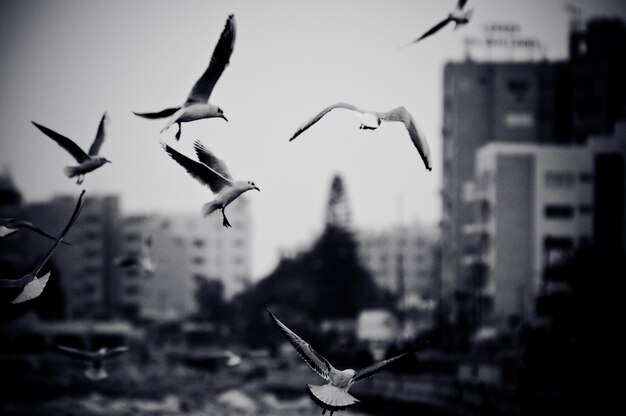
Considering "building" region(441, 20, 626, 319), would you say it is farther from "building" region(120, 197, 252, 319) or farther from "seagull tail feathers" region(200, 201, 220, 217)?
"seagull tail feathers" region(200, 201, 220, 217)

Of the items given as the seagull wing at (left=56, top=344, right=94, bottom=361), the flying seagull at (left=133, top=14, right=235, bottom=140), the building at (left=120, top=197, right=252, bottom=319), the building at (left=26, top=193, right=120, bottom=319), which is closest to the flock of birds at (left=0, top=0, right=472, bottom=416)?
the flying seagull at (left=133, top=14, right=235, bottom=140)

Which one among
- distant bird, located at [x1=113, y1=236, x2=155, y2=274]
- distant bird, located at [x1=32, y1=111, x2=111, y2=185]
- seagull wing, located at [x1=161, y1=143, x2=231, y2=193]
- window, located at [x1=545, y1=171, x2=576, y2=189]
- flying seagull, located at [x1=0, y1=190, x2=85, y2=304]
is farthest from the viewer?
window, located at [x1=545, y1=171, x2=576, y2=189]

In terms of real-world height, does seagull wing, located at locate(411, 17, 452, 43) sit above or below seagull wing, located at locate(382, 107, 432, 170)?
above

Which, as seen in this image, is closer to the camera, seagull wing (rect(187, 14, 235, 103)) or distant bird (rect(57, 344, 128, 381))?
seagull wing (rect(187, 14, 235, 103))

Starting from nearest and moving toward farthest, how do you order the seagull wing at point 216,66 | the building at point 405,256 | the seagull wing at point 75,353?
the seagull wing at point 216,66, the seagull wing at point 75,353, the building at point 405,256

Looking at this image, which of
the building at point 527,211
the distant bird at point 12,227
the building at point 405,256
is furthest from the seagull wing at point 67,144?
the building at point 405,256

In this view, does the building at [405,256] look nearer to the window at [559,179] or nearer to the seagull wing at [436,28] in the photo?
the window at [559,179]

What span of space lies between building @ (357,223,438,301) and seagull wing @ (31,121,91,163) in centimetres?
12605

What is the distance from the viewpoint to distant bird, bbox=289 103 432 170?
34.4 feet

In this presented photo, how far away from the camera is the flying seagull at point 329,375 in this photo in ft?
36.2

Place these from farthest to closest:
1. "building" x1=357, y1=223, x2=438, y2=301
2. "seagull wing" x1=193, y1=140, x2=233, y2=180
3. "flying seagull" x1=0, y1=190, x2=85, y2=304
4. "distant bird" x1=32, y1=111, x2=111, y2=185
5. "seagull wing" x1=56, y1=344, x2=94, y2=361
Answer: "building" x1=357, y1=223, x2=438, y2=301 → "seagull wing" x1=56, y1=344, x2=94, y2=361 → "distant bird" x1=32, y1=111, x2=111, y2=185 → "seagull wing" x1=193, y1=140, x2=233, y2=180 → "flying seagull" x1=0, y1=190, x2=85, y2=304

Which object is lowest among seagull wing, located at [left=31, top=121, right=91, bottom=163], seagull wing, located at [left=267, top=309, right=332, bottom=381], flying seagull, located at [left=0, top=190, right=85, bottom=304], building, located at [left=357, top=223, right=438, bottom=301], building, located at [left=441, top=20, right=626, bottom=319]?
building, located at [left=357, top=223, right=438, bottom=301]

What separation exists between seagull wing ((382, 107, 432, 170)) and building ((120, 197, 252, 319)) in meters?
79.2

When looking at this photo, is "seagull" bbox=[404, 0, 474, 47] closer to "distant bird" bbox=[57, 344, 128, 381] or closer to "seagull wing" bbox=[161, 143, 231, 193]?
"seagull wing" bbox=[161, 143, 231, 193]
